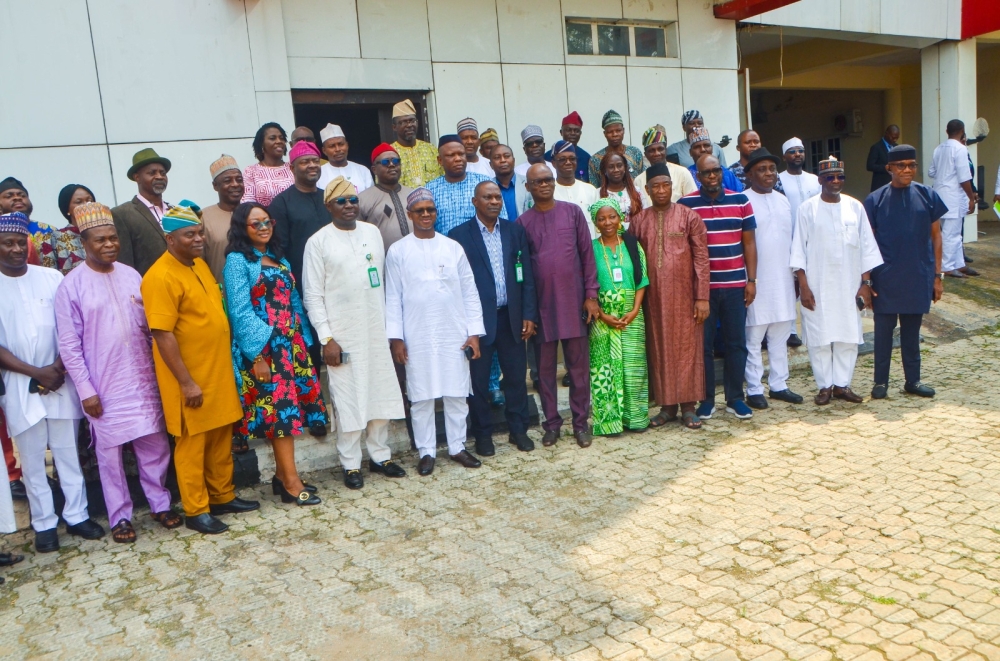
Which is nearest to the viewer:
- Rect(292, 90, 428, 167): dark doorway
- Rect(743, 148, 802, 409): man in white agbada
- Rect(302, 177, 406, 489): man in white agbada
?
Rect(302, 177, 406, 489): man in white agbada

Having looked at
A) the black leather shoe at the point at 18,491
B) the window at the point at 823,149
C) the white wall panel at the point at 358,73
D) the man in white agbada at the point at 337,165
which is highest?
the white wall panel at the point at 358,73

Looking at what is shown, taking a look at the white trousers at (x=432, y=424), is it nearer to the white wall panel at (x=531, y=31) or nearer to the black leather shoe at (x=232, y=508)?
the black leather shoe at (x=232, y=508)

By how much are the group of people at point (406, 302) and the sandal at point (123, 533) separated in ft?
0.06

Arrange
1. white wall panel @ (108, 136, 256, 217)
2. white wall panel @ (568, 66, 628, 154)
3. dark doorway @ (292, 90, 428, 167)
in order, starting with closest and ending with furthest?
white wall panel @ (108, 136, 256, 217)
dark doorway @ (292, 90, 428, 167)
white wall panel @ (568, 66, 628, 154)

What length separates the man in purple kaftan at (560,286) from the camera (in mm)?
5797

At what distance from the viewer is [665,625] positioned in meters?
3.34

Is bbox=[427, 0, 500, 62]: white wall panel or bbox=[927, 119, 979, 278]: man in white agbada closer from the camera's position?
bbox=[427, 0, 500, 62]: white wall panel

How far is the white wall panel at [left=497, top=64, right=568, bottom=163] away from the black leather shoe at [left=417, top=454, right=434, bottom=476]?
4.38 meters

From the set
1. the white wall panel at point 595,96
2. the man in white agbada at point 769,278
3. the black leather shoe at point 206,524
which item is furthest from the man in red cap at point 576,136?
the black leather shoe at point 206,524

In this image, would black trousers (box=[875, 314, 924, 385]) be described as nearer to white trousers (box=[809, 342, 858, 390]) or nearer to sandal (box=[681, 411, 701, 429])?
white trousers (box=[809, 342, 858, 390])

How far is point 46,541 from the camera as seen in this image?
4555 mm

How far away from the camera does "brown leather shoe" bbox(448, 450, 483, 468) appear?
5.54m

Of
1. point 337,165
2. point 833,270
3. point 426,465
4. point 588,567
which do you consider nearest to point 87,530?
point 426,465

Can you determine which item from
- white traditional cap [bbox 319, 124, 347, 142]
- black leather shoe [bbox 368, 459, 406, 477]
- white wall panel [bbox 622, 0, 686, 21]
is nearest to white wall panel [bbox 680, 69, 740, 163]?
white wall panel [bbox 622, 0, 686, 21]
